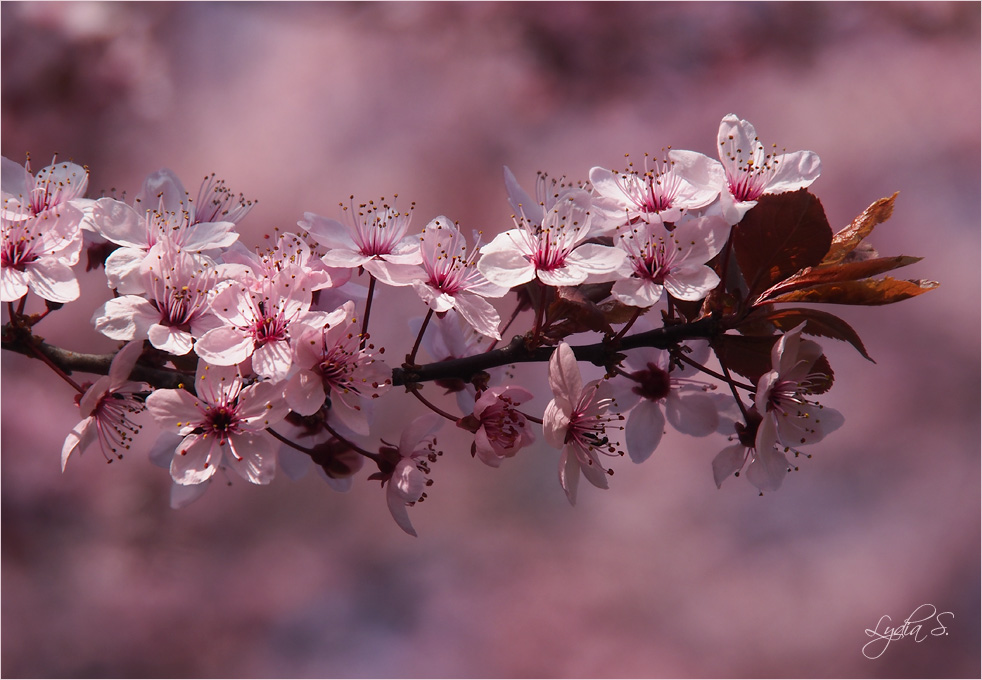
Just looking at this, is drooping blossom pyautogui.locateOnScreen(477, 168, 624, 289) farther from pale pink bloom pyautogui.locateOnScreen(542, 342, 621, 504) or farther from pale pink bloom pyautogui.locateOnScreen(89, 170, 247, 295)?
pale pink bloom pyautogui.locateOnScreen(89, 170, 247, 295)

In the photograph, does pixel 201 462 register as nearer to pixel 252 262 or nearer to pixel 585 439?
pixel 252 262

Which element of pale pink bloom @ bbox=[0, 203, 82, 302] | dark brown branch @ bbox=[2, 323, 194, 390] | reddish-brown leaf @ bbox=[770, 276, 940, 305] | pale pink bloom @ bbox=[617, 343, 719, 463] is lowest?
pale pink bloom @ bbox=[617, 343, 719, 463]

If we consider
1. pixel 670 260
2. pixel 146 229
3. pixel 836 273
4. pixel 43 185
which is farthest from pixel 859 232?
pixel 43 185

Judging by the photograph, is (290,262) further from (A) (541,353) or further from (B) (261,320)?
(A) (541,353)

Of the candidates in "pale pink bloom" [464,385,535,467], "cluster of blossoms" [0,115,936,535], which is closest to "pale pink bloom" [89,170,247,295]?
"cluster of blossoms" [0,115,936,535]

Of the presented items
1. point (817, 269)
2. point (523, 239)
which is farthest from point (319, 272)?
point (817, 269)

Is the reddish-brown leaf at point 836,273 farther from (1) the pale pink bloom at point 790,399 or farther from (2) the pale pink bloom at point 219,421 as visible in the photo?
(2) the pale pink bloom at point 219,421

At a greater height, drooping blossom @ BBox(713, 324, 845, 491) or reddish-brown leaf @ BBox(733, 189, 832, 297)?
reddish-brown leaf @ BBox(733, 189, 832, 297)
